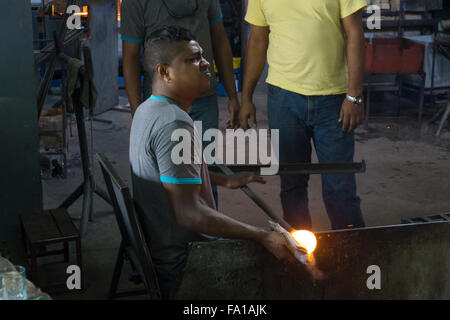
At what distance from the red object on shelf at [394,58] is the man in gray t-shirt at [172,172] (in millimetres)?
5937

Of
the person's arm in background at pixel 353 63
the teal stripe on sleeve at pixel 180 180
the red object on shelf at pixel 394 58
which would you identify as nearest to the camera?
the teal stripe on sleeve at pixel 180 180

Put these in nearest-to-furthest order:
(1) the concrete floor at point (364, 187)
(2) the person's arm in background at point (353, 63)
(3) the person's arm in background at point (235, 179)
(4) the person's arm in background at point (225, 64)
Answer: (3) the person's arm in background at point (235, 179) < (2) the person's arm in background at point (353, 63) < (4) the person's arm in background at point (225, 64) < (1) the concrete floor at point (364, 187)

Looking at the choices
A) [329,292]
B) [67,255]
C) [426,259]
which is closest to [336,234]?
[329,292]

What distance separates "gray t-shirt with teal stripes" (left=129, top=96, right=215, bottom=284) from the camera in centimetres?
245

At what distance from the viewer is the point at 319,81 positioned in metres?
3.63

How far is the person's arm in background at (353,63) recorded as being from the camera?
3.53 meters

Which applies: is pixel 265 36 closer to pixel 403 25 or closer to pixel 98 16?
pixel 98 16

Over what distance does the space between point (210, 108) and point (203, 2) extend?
26.1 inches

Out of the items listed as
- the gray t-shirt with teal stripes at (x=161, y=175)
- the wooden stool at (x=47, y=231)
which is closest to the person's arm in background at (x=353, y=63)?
the gray t-shirt with teal stripes at (x=161, y=175)

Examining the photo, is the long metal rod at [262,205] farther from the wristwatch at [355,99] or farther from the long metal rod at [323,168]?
the wristwatch at [355,99]

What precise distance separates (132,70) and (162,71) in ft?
4.21

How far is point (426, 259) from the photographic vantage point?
277 cm

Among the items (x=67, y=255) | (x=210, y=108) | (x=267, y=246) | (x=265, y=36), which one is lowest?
(x=67, y=255)

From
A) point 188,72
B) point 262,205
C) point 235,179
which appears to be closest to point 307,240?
point 262,205
